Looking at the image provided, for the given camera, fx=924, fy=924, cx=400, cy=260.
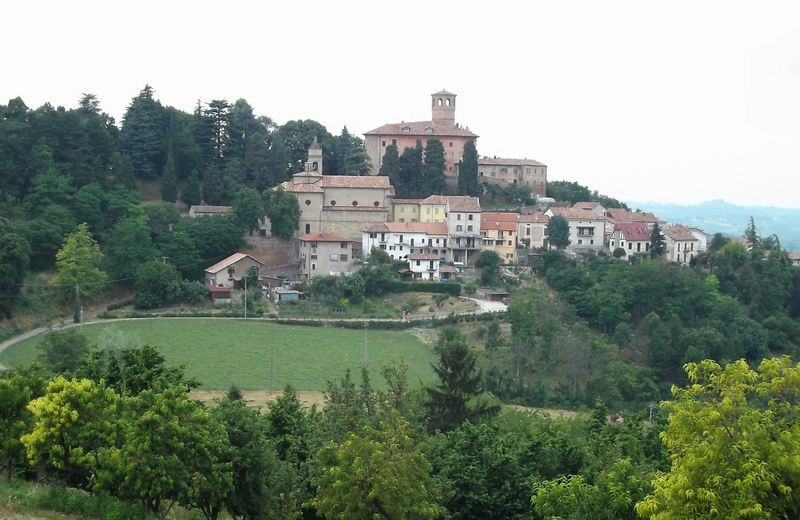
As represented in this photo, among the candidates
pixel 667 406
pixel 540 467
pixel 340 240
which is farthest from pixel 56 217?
pixel 667 406

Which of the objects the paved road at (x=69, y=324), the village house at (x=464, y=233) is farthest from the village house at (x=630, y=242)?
the paved road at (x=69, y=324)

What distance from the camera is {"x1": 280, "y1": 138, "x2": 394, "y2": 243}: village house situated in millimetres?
40781

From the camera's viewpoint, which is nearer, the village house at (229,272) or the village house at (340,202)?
the village house at (229,272)

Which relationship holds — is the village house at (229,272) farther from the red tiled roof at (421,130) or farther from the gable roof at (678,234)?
the gable roof at (678,234)

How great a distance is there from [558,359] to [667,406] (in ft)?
77.7

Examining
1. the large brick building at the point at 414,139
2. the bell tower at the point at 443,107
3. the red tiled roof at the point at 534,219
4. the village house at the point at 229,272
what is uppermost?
the bell tower at the point at 443,107

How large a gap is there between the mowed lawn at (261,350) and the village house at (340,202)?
7595 millimetres

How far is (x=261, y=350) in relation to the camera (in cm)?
3108

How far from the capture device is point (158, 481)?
11.6 m

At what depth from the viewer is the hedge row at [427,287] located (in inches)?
1478

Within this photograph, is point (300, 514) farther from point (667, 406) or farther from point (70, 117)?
point (70, 117)

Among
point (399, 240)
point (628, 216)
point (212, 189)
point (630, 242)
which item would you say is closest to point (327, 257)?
point (399, 240)

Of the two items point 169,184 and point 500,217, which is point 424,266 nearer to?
point 500,217

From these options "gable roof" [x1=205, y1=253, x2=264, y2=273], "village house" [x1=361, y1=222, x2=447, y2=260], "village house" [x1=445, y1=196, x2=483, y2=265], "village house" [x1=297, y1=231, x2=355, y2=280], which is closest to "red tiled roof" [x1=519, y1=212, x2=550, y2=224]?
"village house" [x1=445, y1=196, x2=483, y2=265]
